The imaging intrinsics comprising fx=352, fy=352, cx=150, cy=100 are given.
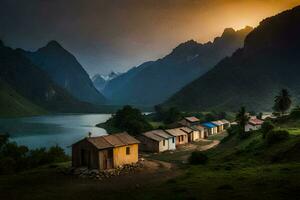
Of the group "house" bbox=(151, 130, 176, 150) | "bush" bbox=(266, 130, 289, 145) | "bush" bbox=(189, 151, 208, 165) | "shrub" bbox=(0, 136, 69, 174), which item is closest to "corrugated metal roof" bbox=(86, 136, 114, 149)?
"bush" bbox=(189, 151, 208, 165)

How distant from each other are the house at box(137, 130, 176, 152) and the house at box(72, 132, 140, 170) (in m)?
26.7

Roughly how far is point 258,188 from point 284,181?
10.2 feet

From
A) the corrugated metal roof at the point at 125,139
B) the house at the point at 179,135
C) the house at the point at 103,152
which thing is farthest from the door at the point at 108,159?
the house at the point at 179,135

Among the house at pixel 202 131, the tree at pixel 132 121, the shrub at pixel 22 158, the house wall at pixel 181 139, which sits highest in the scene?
the tree at pixel 132 121

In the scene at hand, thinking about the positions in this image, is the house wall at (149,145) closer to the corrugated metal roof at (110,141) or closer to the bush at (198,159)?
the corrugated metal roof at (110,141)

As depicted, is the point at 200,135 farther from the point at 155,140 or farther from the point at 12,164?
the point at 12,164

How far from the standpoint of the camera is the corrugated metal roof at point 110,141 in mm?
51794

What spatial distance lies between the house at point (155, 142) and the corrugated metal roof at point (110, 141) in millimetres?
25130

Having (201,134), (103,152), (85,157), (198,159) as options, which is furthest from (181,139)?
(103,152)

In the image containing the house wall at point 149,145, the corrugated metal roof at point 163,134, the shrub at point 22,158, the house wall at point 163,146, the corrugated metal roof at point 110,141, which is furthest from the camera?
the corrugated metal roof at point 163,134

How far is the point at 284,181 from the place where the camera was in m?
33.9

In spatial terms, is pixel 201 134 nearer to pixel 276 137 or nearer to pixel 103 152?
pixel 276 137

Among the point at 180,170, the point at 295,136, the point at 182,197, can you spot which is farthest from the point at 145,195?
the point at 295,136

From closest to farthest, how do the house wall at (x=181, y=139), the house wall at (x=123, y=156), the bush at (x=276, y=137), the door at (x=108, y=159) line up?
1. the door at (x=108, y=159)
2. the house wall at (x=123, y=156)
3. the bush at (x=276, y=137)
4. the house wall at (x=181, y=139)
